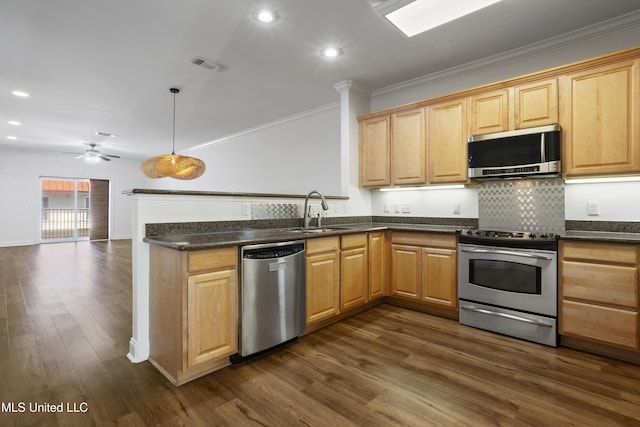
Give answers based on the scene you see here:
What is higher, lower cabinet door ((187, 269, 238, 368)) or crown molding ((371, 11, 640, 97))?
crown molding ((371, 11, 640, 97))

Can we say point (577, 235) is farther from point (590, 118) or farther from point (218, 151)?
point (218, 151)

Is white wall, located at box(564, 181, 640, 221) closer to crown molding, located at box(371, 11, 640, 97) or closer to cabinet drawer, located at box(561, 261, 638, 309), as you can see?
cabinet drawer, located at box(561, 261, 638, 309)

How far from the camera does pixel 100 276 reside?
461 cm

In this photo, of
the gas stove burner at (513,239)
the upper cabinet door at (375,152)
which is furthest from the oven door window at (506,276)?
the upper cabinet door at (375,152)

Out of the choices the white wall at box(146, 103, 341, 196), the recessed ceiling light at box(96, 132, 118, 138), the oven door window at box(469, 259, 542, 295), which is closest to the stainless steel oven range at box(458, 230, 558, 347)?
the oven door window at box(469, 259, 542, 295)

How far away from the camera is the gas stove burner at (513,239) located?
2443mm

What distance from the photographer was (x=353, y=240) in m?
3.04

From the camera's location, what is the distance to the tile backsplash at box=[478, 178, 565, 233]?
285cm

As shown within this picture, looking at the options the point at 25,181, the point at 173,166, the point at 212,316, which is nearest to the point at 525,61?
the point at 212,316

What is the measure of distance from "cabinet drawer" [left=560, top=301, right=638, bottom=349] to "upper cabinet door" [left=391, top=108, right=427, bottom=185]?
1698 millimetres

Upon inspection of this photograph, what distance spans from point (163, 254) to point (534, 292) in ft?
9.17

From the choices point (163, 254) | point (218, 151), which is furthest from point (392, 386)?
point (218, 151)

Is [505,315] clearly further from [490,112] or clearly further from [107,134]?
[107,134]

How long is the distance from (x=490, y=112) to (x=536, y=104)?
0.36 metres
